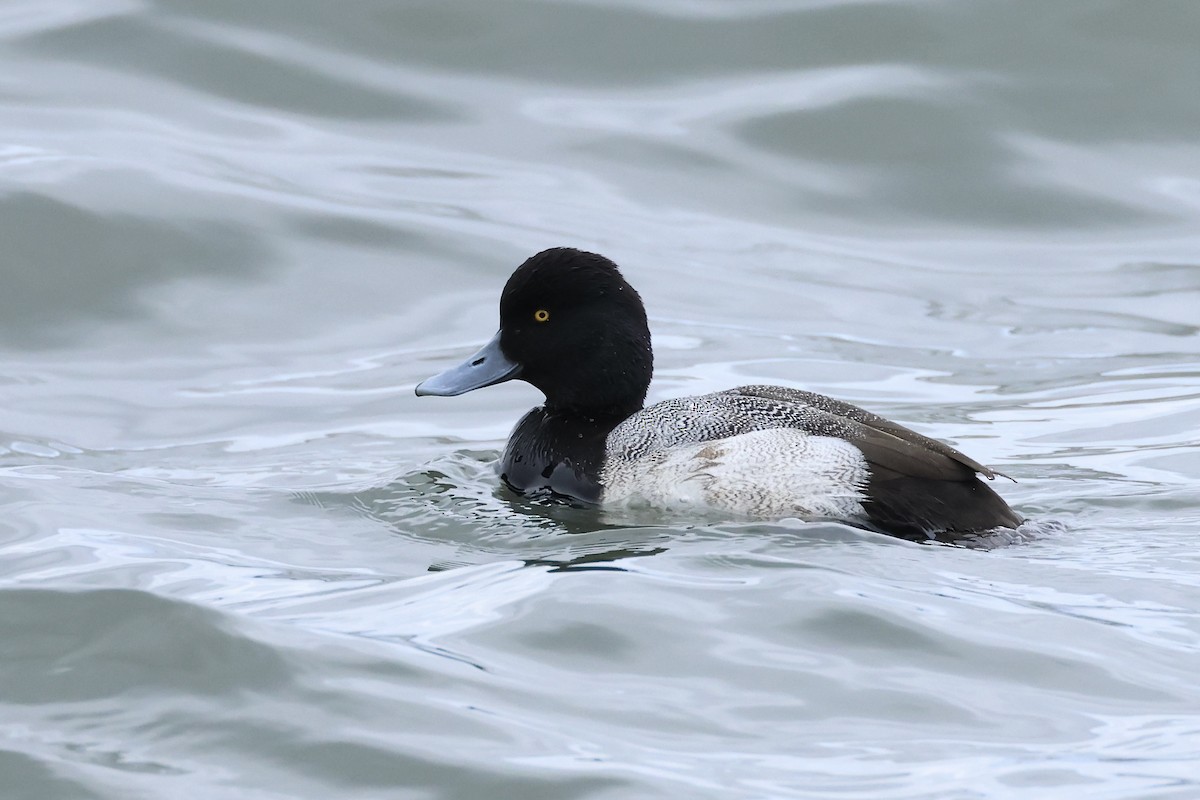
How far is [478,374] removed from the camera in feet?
23.4

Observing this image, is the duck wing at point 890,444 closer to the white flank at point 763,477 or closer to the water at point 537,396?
the white flank at point 763,477

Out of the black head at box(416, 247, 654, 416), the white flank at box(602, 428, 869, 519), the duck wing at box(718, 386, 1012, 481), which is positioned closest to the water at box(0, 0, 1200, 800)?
the white flank at box(602, 428, 869, 519)

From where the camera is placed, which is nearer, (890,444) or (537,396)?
(890,444)

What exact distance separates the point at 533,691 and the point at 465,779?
0.58 meters

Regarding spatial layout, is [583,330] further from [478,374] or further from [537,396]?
[537,396]

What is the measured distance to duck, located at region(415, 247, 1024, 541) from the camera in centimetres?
589

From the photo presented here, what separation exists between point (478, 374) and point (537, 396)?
7.16 feet

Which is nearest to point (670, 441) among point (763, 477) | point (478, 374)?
point (763, 477)

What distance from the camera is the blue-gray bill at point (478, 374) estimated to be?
707 centimetres

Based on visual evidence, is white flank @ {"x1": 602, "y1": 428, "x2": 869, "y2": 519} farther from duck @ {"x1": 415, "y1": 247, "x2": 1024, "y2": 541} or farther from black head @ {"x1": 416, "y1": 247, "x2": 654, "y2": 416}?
black head @ {"x1": 416, "y1": 247, "x2": 654, "y2": 416}

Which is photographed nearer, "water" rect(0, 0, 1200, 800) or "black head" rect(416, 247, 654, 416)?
"water" rect(0, 0, 1200, 800)

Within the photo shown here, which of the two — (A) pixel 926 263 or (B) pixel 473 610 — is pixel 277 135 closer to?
(A) pixel 926 263

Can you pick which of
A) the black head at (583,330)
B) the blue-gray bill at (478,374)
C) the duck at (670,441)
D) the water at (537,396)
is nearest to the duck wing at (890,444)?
the duck at (670,441)

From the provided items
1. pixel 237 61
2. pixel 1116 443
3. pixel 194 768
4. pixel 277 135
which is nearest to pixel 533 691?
pixel 194 768
